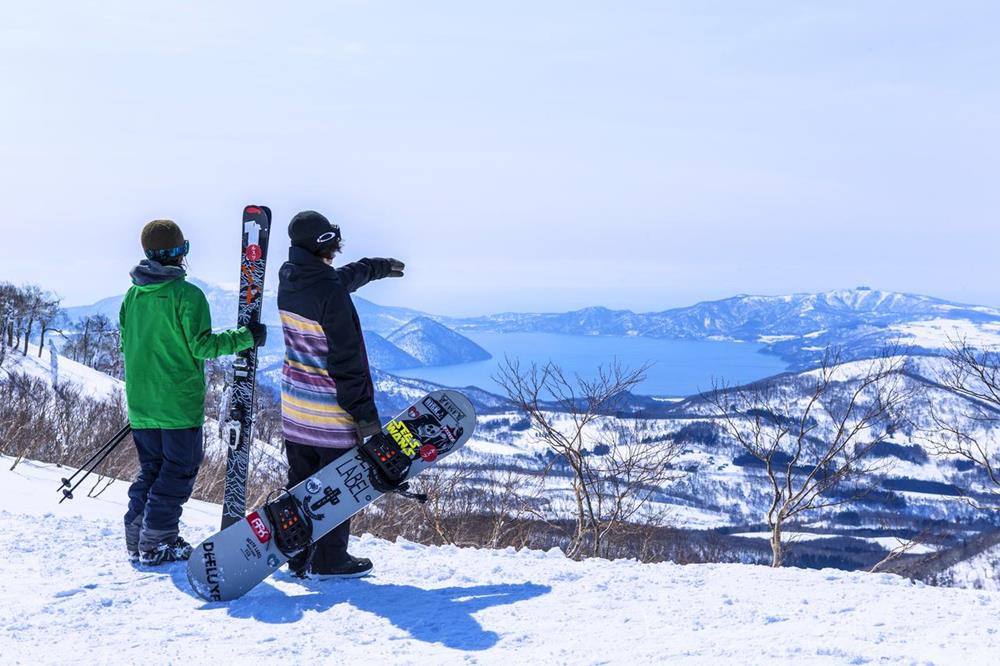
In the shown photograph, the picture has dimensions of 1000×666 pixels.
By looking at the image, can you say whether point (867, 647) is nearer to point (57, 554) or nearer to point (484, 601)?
point (484, 601)

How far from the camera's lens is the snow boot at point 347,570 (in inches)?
182

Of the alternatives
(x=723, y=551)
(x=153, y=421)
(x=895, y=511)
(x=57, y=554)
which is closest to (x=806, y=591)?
(x=153, y=421)

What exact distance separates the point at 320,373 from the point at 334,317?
0.40 m

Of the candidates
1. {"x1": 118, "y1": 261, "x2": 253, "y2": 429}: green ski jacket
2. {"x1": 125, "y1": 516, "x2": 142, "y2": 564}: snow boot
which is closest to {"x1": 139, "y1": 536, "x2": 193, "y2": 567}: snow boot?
{"x1": 125, "y1": 516, "x2": 142, "y2": 564}: snow boot

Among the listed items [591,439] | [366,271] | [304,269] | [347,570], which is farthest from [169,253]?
[591,439]

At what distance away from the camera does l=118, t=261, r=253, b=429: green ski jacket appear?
4.68m

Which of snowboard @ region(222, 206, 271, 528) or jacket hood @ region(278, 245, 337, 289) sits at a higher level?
jacket hood @ region(278, 245, 337, 289)

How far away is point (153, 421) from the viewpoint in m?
4.72

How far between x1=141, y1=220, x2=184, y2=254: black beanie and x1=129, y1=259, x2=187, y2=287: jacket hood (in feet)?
0.31

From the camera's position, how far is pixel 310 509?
4.52 meters

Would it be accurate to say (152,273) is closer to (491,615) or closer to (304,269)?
(304,269)

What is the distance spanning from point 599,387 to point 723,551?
48.6 meters

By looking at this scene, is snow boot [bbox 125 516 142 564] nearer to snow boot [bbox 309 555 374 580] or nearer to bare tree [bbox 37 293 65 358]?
snow boot [bbox 309 555 374 580]

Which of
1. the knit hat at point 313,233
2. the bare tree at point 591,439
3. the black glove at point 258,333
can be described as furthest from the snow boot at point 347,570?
the bare tree at point 591,439
